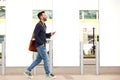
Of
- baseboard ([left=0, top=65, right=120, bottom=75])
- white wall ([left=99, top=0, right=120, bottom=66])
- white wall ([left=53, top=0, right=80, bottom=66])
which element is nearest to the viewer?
baseboard ([left=0, top=65, right=120, bottom=75])

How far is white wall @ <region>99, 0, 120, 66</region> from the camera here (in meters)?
14.3

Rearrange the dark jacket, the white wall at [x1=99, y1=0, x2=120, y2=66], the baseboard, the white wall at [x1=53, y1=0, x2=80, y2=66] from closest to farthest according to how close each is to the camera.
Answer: the dark jacket
the baseboard
the white wall at [x1=53, y1=0, x2=80, y2=66]
the white wall at [x1=99, y1=0, x2=120, y2=66]

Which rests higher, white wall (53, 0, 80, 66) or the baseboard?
white wall (53, 0, 80, 66)

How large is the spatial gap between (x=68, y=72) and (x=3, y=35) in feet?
8.76

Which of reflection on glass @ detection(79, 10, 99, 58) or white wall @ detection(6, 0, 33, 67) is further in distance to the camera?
reflection on glass @ detection(79, 10, 99, 58)

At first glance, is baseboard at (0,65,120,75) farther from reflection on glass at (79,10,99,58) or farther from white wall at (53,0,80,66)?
reflection on glass at (79,10,99,58)

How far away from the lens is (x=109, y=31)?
14312 mm

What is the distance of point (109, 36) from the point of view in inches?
563

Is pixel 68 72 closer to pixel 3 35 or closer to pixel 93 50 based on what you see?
pixel 93 50

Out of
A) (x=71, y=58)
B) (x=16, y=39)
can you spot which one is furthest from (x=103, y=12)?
(x=16, y=39)

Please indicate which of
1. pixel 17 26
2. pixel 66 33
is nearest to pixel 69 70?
pixel 66 33

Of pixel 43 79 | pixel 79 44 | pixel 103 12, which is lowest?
pixel 43 79

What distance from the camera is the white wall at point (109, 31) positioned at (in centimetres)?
1429

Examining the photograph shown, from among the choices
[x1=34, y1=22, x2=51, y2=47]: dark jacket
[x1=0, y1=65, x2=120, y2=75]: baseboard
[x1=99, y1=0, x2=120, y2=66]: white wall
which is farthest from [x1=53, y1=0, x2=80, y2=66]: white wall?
[x1=34, y1=22, x2=51, y2=47]: dark jacket
